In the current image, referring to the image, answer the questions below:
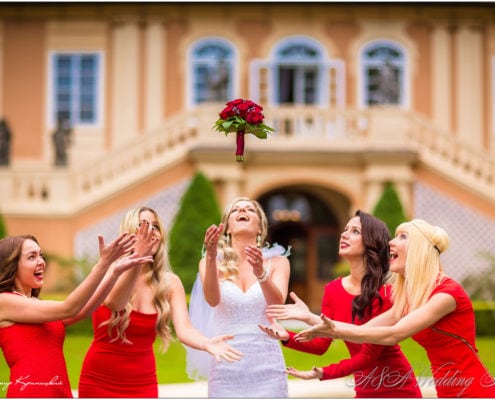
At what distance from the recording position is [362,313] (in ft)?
15.7

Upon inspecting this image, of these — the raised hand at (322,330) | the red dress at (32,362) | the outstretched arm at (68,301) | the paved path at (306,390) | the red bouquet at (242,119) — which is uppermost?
the red bouquet at (242,119)

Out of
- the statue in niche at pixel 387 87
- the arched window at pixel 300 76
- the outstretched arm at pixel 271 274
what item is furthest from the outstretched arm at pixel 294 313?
the arched window at pixel 300 76

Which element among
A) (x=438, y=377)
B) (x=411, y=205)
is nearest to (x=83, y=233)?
(x=411, y=205)

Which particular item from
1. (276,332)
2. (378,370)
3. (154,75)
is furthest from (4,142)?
(378,370)

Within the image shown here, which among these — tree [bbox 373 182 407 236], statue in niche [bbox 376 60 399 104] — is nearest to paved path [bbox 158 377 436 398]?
tree [bbox 373 182 407 236]

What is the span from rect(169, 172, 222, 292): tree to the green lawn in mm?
2305

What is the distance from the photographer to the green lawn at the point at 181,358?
1058 cm

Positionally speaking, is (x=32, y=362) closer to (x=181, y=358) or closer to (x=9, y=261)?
(x=9, y=261)

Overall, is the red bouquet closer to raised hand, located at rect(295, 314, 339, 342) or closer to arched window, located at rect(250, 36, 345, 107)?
raised hand, located at rect(295, 314, 339, 342)

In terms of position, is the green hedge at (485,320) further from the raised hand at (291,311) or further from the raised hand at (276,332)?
the raised hand at (291,311)

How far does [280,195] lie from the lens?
19984 millimetres

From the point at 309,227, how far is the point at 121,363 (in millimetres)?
15575

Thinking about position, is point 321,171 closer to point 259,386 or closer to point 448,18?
point 448,18

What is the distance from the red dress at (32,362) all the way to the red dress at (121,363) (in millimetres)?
263
